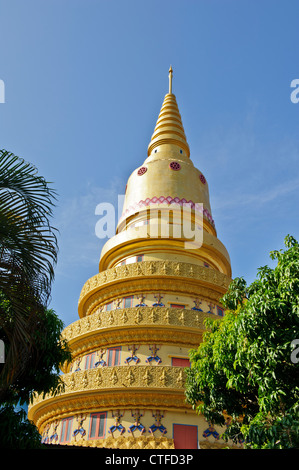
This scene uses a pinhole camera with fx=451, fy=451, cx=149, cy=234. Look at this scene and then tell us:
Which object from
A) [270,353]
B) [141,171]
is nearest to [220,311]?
[141,171]

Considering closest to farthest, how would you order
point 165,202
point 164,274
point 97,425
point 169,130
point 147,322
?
point 97,425 → point 147,322 → point 164,274 → point 165,202 → point 169,130

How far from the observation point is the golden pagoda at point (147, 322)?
17.9 meters

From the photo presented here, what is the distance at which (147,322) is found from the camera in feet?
66.6

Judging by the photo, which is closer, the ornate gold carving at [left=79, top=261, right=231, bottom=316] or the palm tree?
the palm tree

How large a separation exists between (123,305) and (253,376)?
12935mm

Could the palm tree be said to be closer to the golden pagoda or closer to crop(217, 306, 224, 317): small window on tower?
the golden pagoda

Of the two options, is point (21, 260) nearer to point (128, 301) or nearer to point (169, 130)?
point (128, 301)

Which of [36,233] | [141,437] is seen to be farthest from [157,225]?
[36,233]

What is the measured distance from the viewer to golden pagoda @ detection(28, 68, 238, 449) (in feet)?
58.6

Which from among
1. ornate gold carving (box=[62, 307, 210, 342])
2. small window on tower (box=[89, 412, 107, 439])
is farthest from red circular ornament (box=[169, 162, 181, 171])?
small window on tower (box=[89, 412, 107, 439])

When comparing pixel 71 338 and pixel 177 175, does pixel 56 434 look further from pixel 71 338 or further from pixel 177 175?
pixel 177 175

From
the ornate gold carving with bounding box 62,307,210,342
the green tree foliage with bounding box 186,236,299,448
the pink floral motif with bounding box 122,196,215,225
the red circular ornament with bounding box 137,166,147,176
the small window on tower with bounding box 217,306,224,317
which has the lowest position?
the green tree foliage with bounding box 186,236,299,448

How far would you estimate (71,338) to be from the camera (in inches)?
868

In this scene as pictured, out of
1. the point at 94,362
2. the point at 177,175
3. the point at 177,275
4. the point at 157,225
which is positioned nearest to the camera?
the point at 94,362
